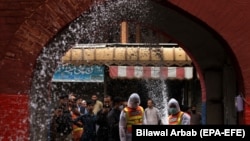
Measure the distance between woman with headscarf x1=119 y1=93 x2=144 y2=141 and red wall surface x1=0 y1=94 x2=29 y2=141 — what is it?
8.13 feet

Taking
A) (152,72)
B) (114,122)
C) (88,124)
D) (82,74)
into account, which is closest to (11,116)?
(114,122)

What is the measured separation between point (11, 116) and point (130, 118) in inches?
105

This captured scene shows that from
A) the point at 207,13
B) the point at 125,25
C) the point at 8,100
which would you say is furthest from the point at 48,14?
the point at 125,25

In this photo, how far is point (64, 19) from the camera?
6883mm

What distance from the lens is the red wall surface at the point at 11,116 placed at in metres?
6.83

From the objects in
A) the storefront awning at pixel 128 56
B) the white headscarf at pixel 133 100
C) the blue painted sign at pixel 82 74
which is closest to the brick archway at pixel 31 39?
the white headscarf at pixel 133 100

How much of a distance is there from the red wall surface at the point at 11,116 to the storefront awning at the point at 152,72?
753 centimetres

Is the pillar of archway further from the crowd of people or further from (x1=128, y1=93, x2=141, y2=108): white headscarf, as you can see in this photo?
(x1=128, y1=93, x2=141, y2=108): white headscarf

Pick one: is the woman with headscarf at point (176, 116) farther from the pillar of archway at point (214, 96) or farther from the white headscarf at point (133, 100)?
the white headscarf at point (133, 100)

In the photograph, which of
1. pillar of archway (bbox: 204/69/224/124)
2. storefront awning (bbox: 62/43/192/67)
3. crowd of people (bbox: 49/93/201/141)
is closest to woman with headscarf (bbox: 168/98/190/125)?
crowd of people (bbox: 49/93/201/141)

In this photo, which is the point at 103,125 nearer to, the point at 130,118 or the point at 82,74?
the point at 130,118

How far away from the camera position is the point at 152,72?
14320 millimetres

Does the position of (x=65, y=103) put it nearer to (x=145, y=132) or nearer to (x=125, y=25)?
(x=145, y=132)

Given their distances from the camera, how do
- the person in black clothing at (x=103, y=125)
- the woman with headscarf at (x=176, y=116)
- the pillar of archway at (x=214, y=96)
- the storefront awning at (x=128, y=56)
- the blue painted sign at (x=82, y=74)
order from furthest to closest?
the blue painted sign at (x=82, y=74) < the storefront awning at (x=128, y=56) < the person in black clothing at (x=103, y=125) < the pillar of archway at (x=214, y=96) < the woman with headscarf at (x=176, y=116)
